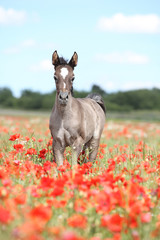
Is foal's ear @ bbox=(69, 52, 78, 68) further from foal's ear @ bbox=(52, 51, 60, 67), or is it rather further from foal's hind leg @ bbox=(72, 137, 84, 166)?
foal's hind leg @ bbox=(72, 137, 84, 166)

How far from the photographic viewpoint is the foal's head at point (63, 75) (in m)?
4.64

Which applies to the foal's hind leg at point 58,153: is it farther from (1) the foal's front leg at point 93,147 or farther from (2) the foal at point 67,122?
(1) the foal's front leg at point 93,147

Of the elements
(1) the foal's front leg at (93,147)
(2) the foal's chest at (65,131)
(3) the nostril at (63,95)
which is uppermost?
(3) the nostril at (63,95)

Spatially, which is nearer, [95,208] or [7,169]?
[95,208]

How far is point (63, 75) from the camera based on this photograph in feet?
15.6

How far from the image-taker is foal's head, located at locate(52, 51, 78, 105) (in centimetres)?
464

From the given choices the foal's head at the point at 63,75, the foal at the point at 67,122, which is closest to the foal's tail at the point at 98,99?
the foal at the point at 67,122

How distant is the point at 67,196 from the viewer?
3012 millimetres

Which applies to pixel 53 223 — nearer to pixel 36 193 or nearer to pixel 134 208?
pixel 36 193

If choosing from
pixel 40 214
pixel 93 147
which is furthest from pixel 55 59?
pixel 40 214

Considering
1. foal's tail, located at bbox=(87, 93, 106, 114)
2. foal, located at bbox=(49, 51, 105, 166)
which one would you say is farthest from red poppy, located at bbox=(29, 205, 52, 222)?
foal's tail, located at bbox=(87, 93, 106, 114)

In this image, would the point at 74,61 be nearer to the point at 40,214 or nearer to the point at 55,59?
the point at 55,59

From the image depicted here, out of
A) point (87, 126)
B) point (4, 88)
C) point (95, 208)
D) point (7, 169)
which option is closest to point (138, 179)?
point (95, 208)

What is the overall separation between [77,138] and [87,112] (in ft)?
2.67
